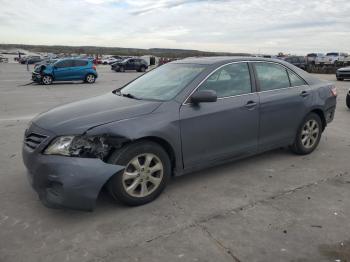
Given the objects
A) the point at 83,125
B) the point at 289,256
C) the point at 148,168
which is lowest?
the point at 289,256

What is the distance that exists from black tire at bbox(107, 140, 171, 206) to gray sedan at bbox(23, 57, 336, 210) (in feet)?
0.04

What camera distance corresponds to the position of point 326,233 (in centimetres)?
356

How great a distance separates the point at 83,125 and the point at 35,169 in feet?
2.08

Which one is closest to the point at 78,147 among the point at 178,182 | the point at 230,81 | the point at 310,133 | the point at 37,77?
the point at 178,182

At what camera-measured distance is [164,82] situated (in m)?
5.00

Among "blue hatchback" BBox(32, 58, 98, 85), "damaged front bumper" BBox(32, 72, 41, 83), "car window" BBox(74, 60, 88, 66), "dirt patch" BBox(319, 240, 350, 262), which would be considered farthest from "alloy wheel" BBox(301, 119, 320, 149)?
"car window" BBox(74, 60, 88, 66)

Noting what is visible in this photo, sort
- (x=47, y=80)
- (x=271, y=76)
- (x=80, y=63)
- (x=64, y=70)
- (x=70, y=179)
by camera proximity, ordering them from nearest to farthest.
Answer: (x=70, y=179)
(x=271, y=76)
(x=47, y=80)
(x=64, y=70)
(x=80, y=63)

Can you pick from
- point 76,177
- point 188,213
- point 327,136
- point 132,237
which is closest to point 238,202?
point 188,213

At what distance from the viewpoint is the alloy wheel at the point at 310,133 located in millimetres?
5992

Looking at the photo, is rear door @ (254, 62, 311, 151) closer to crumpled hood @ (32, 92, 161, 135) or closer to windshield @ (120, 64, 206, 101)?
windshield @ (120, 64, 206, 101)

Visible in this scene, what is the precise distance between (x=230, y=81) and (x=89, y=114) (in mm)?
1914

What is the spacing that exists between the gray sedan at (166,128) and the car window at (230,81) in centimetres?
1

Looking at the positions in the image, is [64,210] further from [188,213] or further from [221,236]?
[221,236]

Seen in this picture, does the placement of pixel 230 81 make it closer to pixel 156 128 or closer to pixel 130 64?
pixel 156 128
